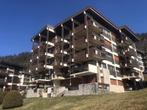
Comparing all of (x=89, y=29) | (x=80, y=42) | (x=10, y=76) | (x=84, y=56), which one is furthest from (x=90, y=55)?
(x=10, y=76)

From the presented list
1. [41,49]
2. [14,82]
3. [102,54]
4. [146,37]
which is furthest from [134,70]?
Answer: [146,37]

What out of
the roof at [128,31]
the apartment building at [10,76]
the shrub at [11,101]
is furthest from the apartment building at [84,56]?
the apartment building at [10,76]

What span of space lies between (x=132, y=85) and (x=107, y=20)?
748 inches

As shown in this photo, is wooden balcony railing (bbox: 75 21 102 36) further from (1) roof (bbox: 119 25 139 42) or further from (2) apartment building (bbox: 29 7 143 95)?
(1) roof (bbox: 119 25 139 42)

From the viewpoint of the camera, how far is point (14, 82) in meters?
83.4

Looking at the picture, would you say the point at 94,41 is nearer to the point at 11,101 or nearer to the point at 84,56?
the point at 84,56

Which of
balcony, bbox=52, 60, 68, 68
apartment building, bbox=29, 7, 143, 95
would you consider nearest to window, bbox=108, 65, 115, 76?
apartment building, bbox=29, 7, 143, 95

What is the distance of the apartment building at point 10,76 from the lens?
79.6m

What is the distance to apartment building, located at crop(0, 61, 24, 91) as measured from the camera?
261 ft

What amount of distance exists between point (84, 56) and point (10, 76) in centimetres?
4086

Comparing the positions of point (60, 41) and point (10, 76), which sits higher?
point (60, 41)

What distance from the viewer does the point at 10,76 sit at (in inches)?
3270

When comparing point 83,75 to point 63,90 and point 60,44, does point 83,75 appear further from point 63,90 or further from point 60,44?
point 60,44

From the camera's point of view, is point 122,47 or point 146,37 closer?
point 122,47
